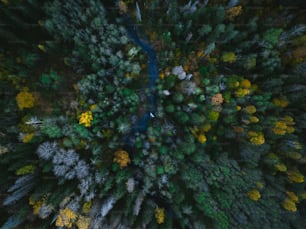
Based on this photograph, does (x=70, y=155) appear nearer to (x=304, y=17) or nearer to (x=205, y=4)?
(x=205, y=4)

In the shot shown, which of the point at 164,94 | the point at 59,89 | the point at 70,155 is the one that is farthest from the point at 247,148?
the point at 59,89

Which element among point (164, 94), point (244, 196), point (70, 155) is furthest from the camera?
point (244, 196)

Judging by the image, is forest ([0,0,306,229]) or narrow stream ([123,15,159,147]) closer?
forest ([0,0,306,229])

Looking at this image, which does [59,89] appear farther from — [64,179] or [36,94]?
[64,179]

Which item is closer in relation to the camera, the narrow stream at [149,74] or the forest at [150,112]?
the forest at [150,112]

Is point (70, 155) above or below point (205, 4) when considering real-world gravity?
below

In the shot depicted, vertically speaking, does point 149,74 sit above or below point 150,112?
above

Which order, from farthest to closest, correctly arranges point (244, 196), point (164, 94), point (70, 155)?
point (244, 196)
point (164, 94)
point (70, 155)

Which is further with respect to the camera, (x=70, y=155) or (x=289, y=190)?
(x=289, y=190)

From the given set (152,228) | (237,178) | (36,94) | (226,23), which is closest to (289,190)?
(237,178)

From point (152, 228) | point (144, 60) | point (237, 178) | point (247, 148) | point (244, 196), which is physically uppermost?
point (144, 60)
